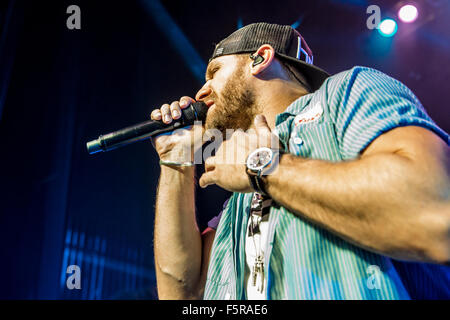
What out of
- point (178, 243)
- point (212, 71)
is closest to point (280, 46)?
point (212, 71)

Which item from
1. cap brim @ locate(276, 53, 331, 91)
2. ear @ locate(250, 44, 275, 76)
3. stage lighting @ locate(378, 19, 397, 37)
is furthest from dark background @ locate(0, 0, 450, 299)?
cap brim @ locate(276, 53, 331, 91)

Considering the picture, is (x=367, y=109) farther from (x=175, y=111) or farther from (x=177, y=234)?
(x=177, y=234)

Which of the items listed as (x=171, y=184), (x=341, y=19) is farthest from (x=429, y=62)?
(x=171, y=184)

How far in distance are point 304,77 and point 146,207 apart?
248 cm

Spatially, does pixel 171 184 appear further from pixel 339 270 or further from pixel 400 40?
pixel 400 40

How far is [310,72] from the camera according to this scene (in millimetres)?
1516

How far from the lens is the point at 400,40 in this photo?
126 inches

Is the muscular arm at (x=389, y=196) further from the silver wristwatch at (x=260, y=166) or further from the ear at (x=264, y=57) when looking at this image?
the ear at (x=264, y=57)

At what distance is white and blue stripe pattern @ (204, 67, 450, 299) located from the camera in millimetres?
793

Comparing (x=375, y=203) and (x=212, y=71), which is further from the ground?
(x=212, y=71)

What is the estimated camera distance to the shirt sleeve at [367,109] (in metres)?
0.80

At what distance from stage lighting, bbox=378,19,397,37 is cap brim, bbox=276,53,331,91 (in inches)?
84.7

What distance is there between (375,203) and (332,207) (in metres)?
0.09

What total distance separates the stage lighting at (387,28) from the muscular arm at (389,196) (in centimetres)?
287
